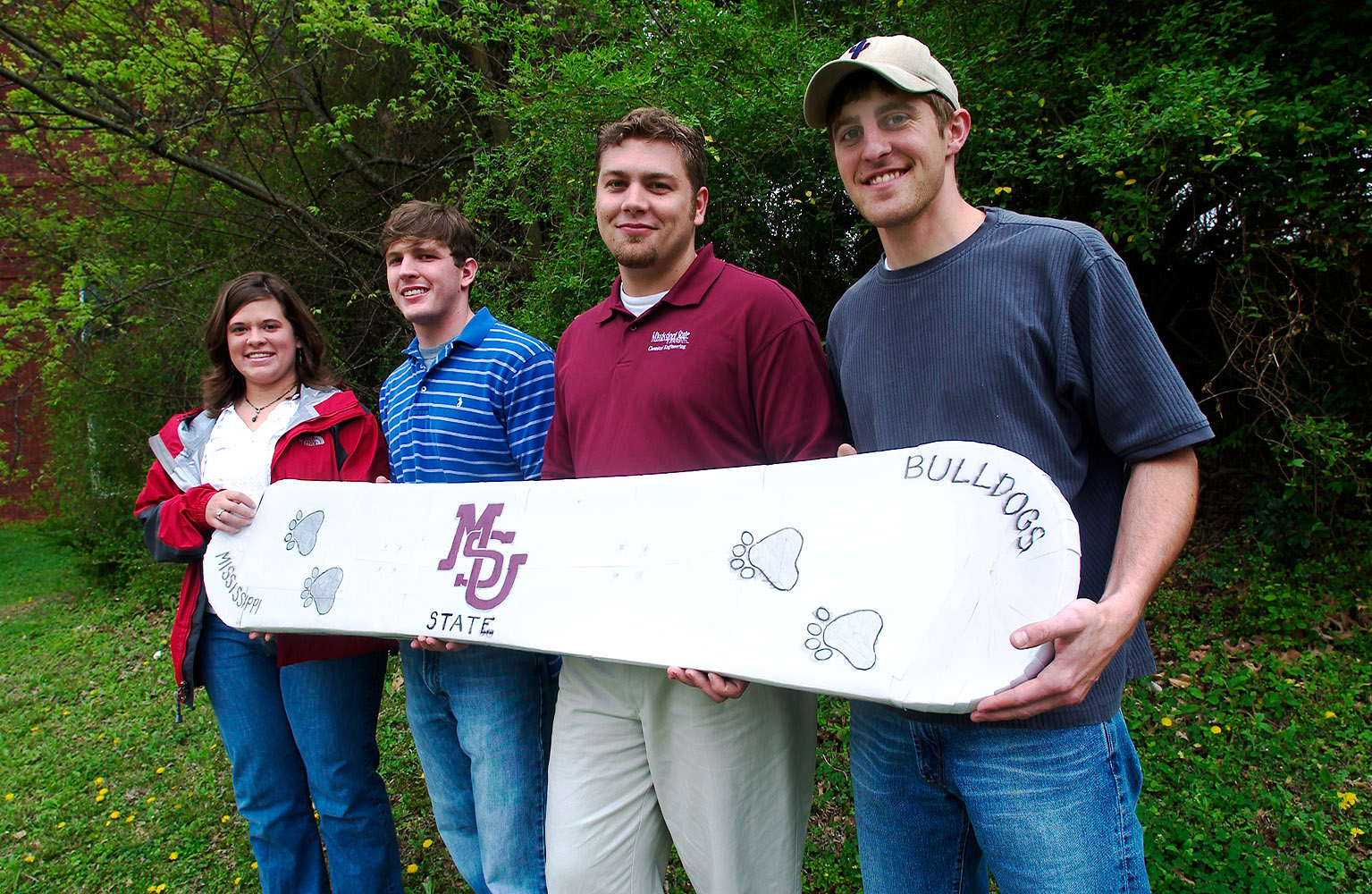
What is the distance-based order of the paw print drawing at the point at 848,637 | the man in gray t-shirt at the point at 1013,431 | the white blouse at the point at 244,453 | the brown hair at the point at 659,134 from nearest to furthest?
the man in gray t-shirt at the point at 1013,431
the paw print drawing at the point at 848,637
the brown hair at the point at 659,134
the white blouse at the point at 244,453

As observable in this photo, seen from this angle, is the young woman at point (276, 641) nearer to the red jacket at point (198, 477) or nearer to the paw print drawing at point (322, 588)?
the red jacket at point (198, 477)

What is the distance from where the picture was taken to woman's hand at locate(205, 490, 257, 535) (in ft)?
6.97

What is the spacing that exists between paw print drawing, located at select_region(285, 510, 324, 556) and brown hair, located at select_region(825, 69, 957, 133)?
5.37ft

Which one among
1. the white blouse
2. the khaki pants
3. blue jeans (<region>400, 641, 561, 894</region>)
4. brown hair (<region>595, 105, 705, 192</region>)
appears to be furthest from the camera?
the white blouse

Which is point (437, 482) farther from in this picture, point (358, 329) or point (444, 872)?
point (358, 329)

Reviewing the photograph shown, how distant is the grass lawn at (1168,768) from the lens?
2547 mm

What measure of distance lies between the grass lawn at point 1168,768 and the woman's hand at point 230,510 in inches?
55.8

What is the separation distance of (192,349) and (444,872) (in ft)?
18.9

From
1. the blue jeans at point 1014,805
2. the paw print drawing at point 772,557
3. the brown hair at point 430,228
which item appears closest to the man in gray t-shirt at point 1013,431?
the blue jeans at point 1014,805

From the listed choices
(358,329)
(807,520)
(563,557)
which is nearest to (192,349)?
(358,329)

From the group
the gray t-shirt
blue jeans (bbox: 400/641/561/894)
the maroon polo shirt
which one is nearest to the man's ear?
the gray t-shirt

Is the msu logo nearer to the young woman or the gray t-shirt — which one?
the young woman

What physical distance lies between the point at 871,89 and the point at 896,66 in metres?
0.06

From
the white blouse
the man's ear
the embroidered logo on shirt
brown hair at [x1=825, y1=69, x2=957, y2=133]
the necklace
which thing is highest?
brown hair at [x1=825, y1=69, x2=957, y2=133]
